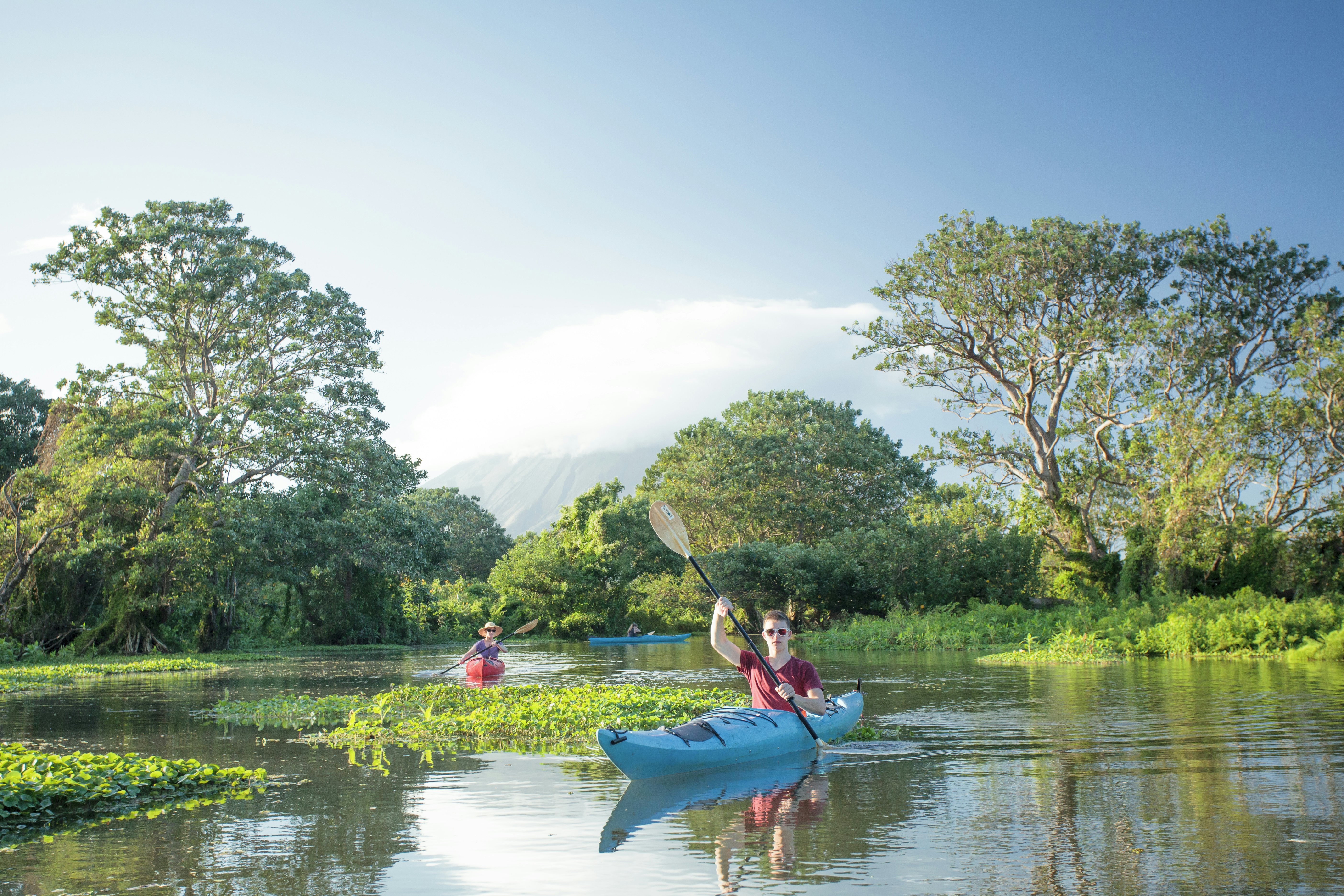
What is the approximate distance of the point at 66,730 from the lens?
1086 centimetres

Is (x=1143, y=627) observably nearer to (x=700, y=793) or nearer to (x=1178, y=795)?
(x=1178, y=795)

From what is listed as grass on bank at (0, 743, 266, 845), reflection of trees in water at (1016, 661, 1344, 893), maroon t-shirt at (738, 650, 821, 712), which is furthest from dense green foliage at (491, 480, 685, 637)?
grass on bank at (0, 743, 266, 845)

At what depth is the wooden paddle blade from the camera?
10797 millimetres

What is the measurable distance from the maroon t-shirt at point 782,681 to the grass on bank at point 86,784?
409cm

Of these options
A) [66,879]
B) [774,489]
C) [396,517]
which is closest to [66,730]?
[66,879]

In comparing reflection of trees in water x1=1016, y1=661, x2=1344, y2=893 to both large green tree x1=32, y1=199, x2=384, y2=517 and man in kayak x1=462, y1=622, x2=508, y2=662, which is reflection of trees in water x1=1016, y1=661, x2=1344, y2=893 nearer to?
man in kayak x1=462, y1=622, x2=508, y2=662

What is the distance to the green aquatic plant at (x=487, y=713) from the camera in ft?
33.3

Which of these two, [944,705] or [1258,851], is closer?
[1258,851]

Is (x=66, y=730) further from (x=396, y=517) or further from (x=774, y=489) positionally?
(x=774, y=489)

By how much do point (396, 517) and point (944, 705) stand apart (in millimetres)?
22413

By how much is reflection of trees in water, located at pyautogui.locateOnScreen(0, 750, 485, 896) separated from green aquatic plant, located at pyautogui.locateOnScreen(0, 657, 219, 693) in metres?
12.4

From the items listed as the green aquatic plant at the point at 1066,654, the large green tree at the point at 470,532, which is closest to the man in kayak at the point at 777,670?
the green aquatic plant at the point at 1066,654

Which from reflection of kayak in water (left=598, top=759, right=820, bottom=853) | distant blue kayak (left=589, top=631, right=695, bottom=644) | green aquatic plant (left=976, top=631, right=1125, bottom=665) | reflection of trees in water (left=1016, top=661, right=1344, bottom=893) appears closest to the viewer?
reflection of trees in water (left=1016, top=661, right=1344, bottom=893)

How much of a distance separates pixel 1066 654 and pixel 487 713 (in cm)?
1461
